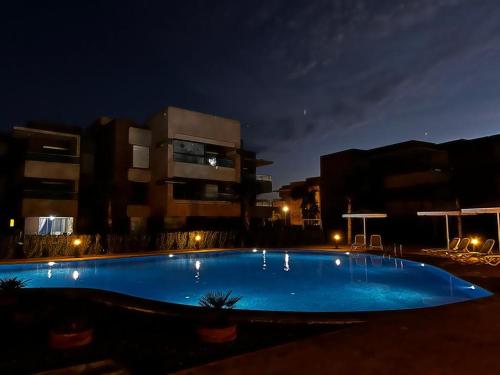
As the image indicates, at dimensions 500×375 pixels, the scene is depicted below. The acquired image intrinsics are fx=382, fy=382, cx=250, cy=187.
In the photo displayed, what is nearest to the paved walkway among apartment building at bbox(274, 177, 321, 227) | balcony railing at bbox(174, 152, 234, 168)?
balcony railing at bbox(174, 152, 234, 168)

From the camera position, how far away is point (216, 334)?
185 inches

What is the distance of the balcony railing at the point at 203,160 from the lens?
25.1m

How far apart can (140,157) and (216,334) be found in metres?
23.0

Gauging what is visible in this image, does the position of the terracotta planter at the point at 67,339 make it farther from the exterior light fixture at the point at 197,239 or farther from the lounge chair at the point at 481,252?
the exterior light fixture at the point at 197,239

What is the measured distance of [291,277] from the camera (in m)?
13.5

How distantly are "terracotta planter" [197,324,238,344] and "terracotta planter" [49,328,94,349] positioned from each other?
55.2 inches

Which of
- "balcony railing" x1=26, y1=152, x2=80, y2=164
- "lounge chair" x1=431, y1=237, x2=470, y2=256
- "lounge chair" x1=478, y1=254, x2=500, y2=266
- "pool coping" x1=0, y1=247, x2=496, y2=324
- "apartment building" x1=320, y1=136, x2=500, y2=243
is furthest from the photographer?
"apartment building" x1=320, y1=136, x2=500, y2=243

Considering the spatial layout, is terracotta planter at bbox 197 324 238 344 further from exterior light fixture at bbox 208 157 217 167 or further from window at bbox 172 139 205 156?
exterior light fixture at bbox 208 157 217 167

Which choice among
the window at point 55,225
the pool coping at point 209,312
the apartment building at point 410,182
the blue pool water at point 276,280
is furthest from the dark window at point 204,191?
the pool coping at point 209,312

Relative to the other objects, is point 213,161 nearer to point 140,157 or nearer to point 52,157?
point 140,157

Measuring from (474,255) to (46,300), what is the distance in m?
13.6

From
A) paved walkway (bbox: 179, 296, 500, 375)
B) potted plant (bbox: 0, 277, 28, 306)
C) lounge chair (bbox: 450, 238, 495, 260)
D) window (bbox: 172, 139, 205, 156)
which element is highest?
window (bbox: 172, 139, 205, 156)

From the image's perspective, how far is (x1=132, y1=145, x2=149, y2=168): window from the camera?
85.2 feet

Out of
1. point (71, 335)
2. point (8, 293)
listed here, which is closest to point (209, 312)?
point (71, 335)
